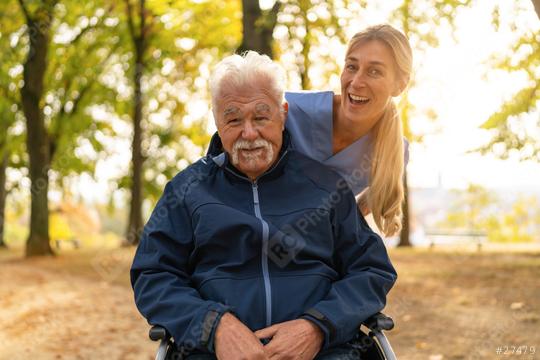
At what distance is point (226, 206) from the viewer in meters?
2.39

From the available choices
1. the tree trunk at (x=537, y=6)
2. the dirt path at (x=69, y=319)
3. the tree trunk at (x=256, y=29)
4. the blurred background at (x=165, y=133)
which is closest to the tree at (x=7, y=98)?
the blurred background at (x=165, y=133)

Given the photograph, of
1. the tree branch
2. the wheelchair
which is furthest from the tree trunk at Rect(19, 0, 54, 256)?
the wheelchair

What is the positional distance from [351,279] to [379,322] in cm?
18

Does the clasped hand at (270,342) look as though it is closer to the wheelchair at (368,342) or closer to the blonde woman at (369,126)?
the wheelchair at (368,342)

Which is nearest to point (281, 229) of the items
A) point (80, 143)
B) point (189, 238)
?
point (189, 238)

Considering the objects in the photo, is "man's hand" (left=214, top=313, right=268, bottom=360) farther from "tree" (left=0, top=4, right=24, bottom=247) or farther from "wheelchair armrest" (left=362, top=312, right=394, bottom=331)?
"tree" (left=0, top=4, right=24, bottom=247)

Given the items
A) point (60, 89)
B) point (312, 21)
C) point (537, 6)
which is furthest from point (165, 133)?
point (537, 6)

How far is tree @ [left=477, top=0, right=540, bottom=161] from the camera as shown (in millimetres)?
9047

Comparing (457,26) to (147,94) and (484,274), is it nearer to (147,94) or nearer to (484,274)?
(484,274)

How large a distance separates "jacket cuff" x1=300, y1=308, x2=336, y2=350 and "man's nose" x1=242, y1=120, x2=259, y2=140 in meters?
0.67

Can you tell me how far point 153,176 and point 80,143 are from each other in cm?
278

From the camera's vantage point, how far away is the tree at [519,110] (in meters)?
9.05

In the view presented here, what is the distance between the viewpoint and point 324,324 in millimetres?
2227

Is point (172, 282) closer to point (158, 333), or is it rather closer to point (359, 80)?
point (158, 333)
